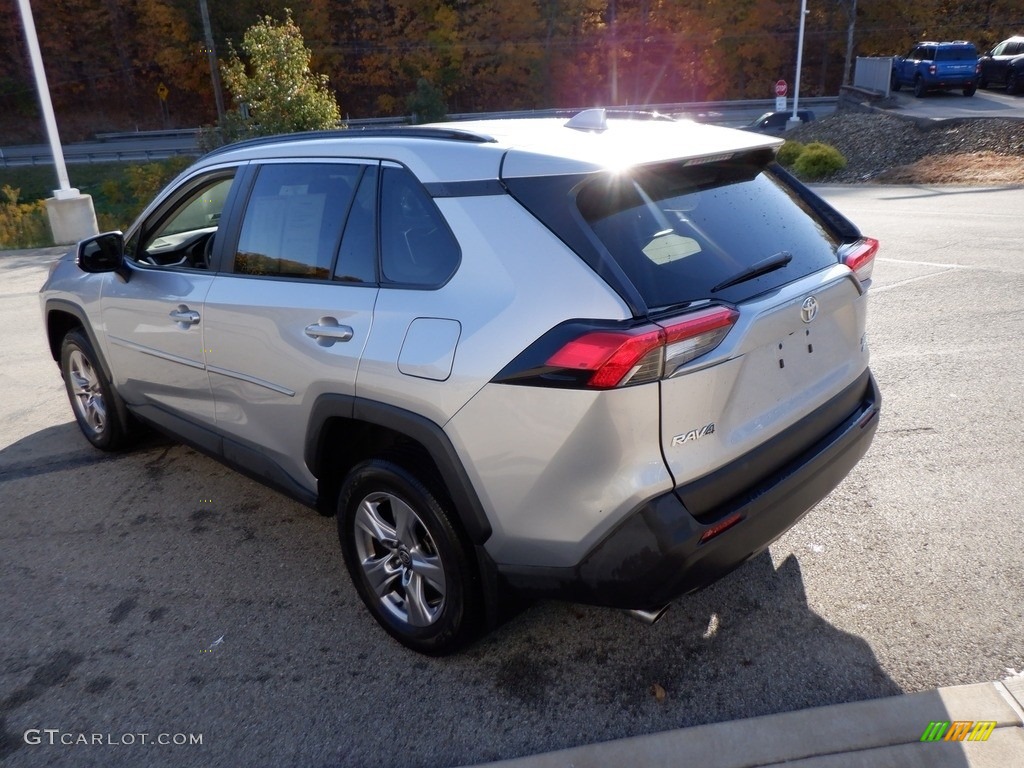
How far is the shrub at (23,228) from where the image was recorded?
59.4ft

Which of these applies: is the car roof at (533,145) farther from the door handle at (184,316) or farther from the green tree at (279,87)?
the green tree at (279,87)

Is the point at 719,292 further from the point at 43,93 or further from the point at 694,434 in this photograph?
the point at 43,93

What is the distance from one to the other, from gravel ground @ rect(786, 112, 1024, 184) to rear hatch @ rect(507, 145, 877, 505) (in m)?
15.7

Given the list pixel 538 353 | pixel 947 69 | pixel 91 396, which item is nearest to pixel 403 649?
pixel 538 353

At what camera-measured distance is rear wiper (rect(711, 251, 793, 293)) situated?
109 inches

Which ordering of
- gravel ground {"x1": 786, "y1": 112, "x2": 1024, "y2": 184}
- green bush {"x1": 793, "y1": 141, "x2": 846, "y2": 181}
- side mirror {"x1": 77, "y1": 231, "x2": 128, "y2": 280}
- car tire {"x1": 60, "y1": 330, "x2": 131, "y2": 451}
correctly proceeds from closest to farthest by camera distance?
side mirror {"x1": 77, "y1": 231, "x2": 128, "y2": 280} < car tire {"x1": 60, "y1": 330, "x2": 131, "y2": 451} < gravel ground {"x1": 786, "y1": 112, "x2": 1024, "y2": 184} < green bush {"x1": 793, "y1": 141, "x2": 846, "y2": 181}

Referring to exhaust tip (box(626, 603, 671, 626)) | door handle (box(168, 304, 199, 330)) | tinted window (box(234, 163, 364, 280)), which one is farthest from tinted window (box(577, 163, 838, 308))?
door handle (box(168, 304, 199, 330))

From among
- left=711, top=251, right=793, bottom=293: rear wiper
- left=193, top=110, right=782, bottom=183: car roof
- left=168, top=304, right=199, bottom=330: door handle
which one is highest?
left=193, top=110, right=782, bottom=183: car roof

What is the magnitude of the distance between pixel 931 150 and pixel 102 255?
793 inches

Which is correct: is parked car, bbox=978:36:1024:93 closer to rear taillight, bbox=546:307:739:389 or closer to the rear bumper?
the rear bumper

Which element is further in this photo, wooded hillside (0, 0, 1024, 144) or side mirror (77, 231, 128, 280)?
wooded hillside (0, 0, 1024, 144)

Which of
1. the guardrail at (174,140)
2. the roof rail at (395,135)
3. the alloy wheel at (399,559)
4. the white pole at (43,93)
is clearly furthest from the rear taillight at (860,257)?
the guardrail at (174,140)

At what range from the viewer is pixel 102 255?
452cm

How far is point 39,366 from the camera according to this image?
7.39 metres
